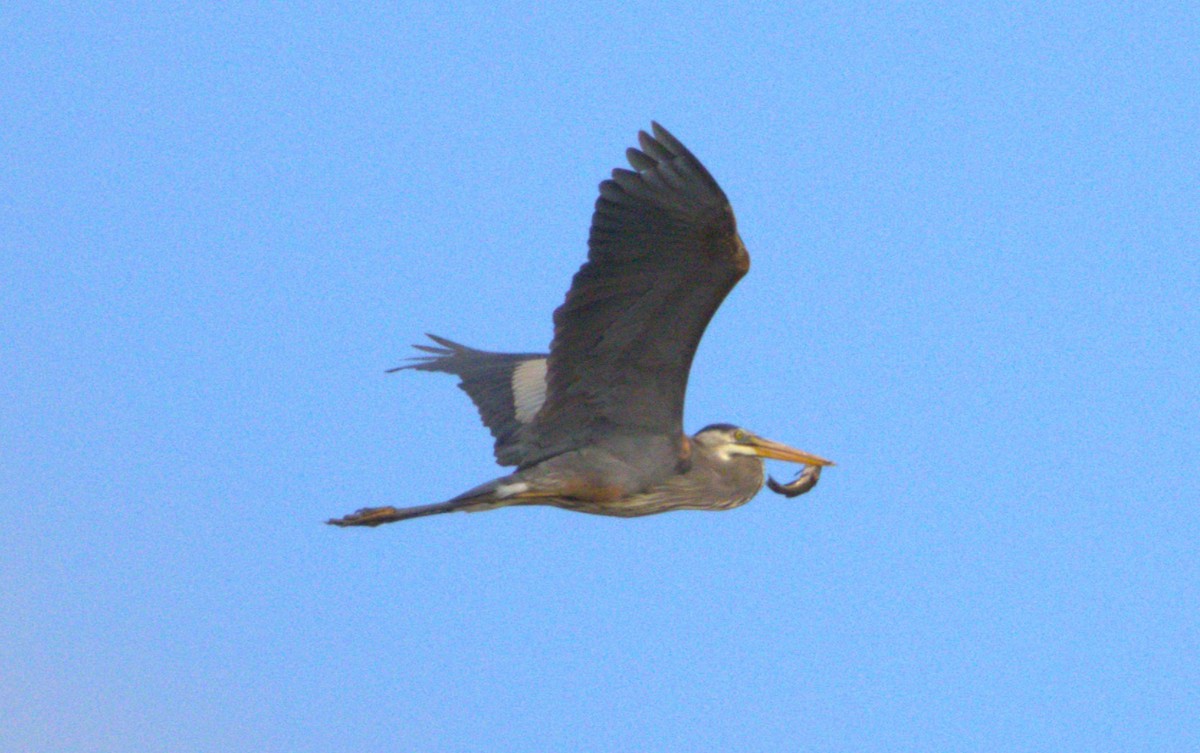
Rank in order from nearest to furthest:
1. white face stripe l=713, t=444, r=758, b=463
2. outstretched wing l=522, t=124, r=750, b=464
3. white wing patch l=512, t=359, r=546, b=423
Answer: outstretched wing l=522, t=124, r=750, b=464 → white face stripe l=713, t=444, r=758, b=463 → white wing patch l=512, t=359, r=546, b=423

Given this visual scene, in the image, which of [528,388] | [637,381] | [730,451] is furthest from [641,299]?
[528,388]

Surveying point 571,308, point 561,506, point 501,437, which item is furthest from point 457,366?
point 571,308

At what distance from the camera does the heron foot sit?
32.6 ft

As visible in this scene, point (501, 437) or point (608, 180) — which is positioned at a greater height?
point (608, 180)

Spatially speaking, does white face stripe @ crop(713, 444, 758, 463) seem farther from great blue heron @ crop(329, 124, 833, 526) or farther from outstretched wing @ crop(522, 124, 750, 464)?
outstretched wing @ crop(522, 124, 750, 464)

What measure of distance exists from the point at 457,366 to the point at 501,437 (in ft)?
5.09

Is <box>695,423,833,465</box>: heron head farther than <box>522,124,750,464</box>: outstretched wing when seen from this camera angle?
Yes

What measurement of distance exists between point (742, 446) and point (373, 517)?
249cm

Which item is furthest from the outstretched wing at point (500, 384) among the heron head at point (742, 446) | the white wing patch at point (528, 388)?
the heron head at point (742, 446)

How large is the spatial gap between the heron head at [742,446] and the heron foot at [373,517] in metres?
2.09

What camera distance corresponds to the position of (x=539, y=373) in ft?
40.1

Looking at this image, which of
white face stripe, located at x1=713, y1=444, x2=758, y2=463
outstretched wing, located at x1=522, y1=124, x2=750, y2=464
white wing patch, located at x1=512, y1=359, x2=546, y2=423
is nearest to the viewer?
outstretched wing, located at x1=522, y1=124, x2=750, y2=464

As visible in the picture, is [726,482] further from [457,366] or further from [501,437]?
[457,366]

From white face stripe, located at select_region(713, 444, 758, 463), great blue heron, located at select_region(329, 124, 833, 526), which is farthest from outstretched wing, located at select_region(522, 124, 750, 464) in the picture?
white face stripe, located at select_region(713, 444, 758, 463)
